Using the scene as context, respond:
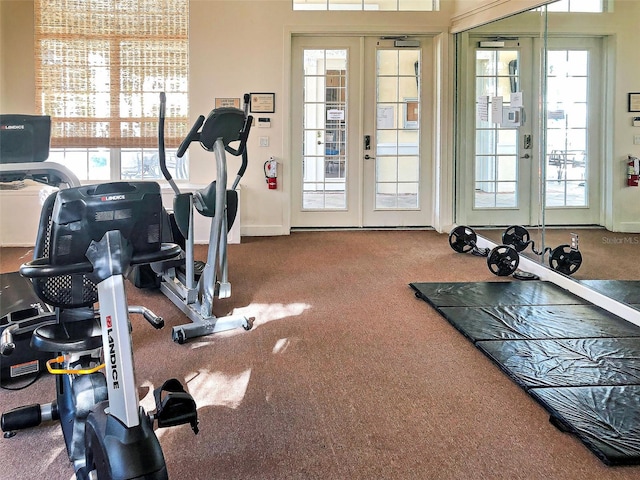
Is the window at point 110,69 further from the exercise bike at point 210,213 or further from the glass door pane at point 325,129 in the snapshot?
the exercise bike at point 210,213

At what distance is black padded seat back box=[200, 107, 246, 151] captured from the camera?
3371mm

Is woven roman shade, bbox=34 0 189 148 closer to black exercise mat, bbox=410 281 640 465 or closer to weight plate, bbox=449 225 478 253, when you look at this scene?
weight plate, bbox=449 225 478 253

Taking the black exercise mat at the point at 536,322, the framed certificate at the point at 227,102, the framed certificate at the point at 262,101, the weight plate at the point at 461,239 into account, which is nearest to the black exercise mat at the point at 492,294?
the black exercise mat at the point at 536,322

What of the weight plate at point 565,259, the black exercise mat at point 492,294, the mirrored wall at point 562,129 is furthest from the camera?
the weight plate at point 565,259

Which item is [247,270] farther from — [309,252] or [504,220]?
[504,220]

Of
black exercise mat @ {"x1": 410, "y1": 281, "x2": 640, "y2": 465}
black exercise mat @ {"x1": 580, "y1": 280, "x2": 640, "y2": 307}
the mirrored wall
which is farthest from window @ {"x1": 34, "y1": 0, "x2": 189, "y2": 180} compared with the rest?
black exercise mat @ {"x1": 580, "y1": 280, "x2": 640, "y2": 307}

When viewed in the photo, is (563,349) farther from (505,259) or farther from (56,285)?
(56,285)

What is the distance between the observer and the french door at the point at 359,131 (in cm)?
704

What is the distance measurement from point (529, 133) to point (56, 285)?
461cm

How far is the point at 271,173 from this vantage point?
689cm

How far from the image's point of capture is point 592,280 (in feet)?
14.0

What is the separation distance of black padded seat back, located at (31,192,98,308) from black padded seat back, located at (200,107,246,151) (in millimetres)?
1638

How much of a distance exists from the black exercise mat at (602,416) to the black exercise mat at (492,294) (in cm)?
141

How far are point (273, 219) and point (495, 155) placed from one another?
2688 mm
